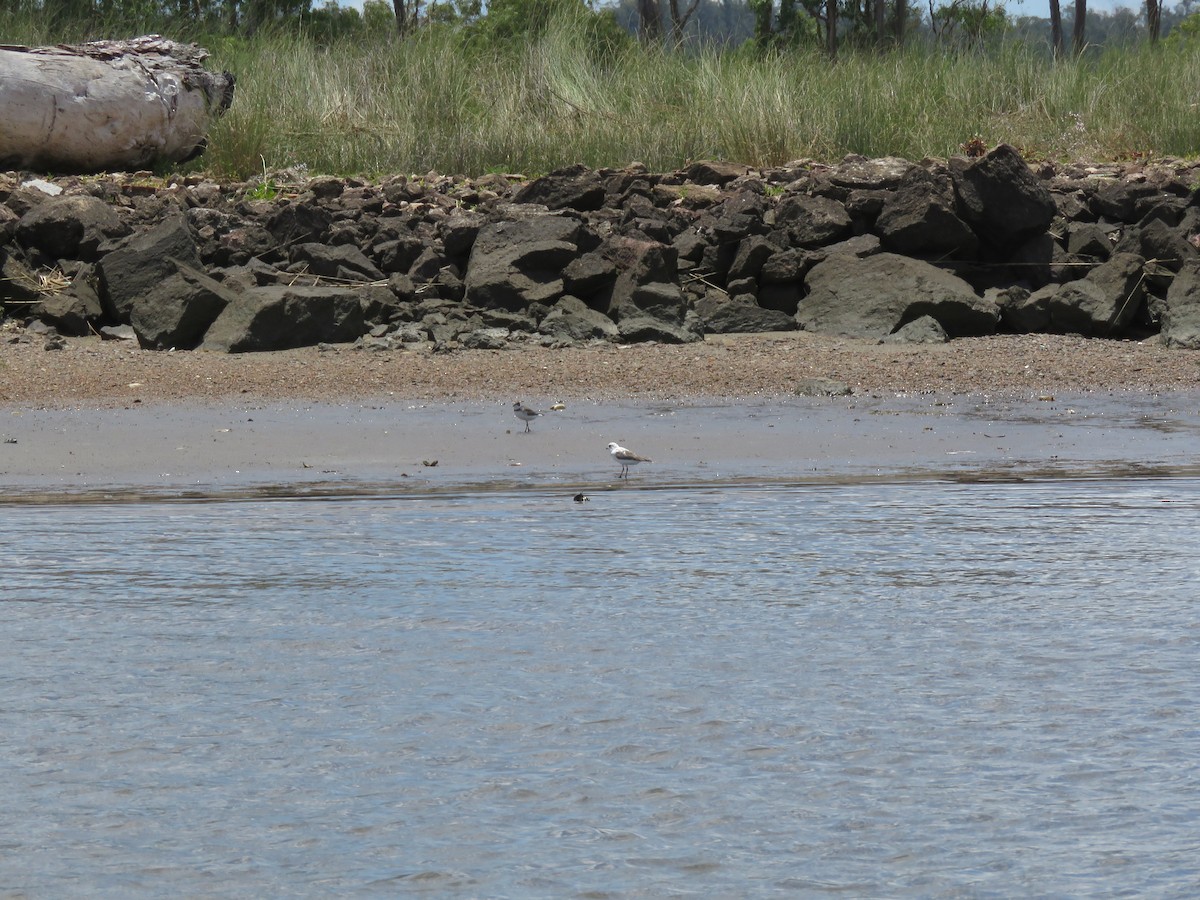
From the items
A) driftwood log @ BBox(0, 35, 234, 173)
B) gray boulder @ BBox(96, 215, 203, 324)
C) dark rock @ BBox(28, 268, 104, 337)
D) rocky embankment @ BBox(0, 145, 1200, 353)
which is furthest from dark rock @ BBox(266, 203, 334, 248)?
driftwood log @ BBox(0, 35, 234, 173)

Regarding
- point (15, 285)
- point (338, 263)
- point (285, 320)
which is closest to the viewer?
point (285, 320)

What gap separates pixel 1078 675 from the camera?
470cm

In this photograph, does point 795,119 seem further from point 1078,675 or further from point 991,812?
point 991,812

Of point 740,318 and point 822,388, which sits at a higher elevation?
point 740,318

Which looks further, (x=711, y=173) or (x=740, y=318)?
(x=711, y=173)

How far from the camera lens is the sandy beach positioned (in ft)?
27.0

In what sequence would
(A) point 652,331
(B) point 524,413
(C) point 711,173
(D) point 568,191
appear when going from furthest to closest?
(C) point 711,173
(D) point 568,191
(A) point 652,331
(B) point 524,413

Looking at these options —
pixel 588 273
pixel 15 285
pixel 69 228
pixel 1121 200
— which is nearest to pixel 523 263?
pixel 588 273

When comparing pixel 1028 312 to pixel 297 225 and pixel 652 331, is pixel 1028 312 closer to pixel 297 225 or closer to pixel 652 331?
pixel 652 331

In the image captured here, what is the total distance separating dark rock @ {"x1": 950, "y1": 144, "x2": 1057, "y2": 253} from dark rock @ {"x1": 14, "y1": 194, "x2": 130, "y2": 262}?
21.1 ft

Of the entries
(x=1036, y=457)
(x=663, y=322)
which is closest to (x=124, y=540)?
(x=1036, y=457)

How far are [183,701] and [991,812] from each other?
2122 mm

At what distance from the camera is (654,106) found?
17188mm

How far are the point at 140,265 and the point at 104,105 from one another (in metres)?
4.31
